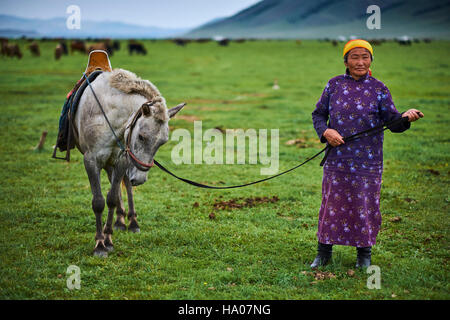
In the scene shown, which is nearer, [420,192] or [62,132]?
[62,132]

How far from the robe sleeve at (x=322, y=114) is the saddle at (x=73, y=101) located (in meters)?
2.92

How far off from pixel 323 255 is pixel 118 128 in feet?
9.43

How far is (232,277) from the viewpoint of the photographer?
182 inches

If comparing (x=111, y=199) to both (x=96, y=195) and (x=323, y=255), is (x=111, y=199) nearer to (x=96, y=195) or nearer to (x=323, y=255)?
(x=96, y=195)

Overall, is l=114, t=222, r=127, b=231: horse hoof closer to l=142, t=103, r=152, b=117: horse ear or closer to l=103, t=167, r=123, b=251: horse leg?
l=103, t=167, r=123, b=251: horse leg

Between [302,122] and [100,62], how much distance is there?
9.51m

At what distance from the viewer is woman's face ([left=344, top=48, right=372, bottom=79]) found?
4.37 metres

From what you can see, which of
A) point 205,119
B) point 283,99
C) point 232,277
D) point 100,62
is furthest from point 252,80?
point 232,277

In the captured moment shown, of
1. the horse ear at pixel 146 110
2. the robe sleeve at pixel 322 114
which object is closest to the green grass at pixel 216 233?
the robe sleeve at pixel 322 114

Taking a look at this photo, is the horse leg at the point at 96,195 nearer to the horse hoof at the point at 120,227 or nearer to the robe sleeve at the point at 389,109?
the horse hoof at the point at 120,227

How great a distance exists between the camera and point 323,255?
4832 mm

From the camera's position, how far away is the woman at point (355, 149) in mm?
4406

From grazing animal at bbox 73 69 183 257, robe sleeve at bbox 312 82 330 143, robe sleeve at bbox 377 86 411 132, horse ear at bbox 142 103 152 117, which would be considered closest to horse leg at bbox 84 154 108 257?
grazing animal at bbox 73 69 183 257
